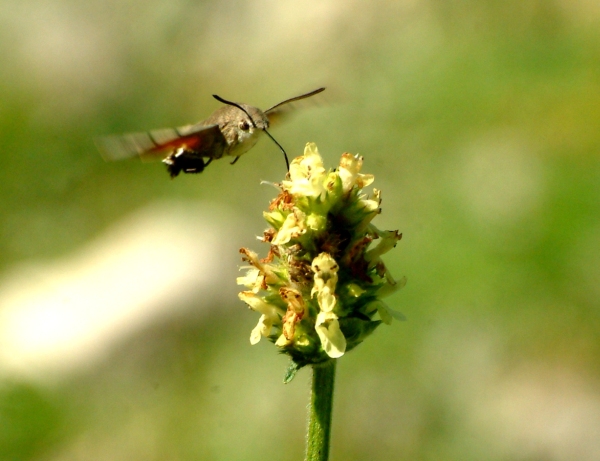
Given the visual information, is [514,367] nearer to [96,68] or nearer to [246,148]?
[246,148]

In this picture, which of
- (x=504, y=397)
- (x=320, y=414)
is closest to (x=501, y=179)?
(x=504, y=397)

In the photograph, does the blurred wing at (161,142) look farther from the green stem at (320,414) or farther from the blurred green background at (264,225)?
the blurred green background at (264,225)

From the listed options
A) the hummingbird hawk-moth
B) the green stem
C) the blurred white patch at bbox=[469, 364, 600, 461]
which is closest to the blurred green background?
the blurred white patch at bbox=[469, 364, 600, 461]

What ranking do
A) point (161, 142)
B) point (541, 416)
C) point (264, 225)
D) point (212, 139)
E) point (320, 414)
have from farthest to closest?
point (264, 225)
point (541, 416)
point (212, 139)
point (161, 142)
point (320, 414)

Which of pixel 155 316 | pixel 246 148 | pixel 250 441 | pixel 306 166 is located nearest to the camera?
pixel 306 166

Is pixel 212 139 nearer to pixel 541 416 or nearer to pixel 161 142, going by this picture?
pixel 161 142

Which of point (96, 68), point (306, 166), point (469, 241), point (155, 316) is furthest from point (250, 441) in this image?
point (96, 68)

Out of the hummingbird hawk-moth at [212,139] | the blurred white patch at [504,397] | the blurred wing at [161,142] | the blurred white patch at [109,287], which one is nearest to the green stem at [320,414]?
the hummingbird hawk-moth at [212,139]
